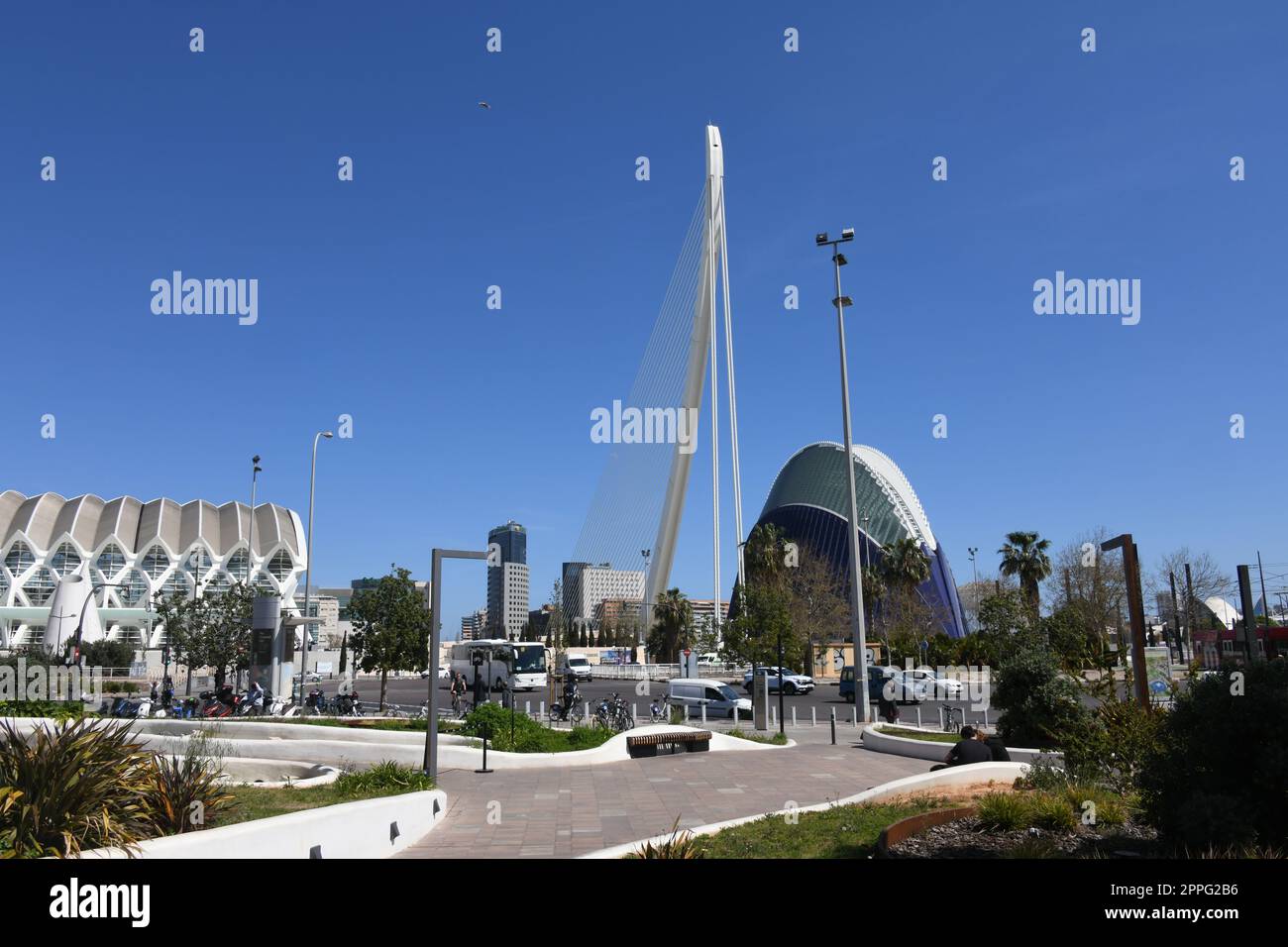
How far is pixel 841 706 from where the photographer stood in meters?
33.4

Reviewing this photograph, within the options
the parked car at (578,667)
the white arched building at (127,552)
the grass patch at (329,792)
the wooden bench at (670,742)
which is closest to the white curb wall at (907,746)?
the wooden bench at (670,742)

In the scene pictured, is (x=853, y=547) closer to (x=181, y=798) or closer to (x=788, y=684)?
(x=788, y=684)

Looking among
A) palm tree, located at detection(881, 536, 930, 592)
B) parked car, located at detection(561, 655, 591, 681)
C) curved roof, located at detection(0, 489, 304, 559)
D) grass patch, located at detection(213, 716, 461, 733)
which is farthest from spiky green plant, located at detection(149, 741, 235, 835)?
curved roof, located at detection(0, 489, 304, 559)

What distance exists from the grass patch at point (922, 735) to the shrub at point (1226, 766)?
39.2 feet

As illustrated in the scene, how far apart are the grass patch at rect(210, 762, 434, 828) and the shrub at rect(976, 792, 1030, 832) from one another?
244 inches

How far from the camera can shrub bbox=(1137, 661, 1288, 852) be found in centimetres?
598

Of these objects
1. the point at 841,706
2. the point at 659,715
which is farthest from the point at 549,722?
the point at 841,706

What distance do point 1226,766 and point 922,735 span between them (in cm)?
1405

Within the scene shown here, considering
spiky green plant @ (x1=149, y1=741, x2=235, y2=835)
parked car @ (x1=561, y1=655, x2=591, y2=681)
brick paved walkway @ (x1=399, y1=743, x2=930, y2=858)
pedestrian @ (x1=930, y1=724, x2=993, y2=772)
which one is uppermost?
spiky green plant @ (x1=149, y1=741, x2=235, y2=835)

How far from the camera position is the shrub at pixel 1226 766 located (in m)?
5.98

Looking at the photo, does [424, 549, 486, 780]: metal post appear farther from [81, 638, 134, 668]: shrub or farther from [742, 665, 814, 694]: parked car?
[81, 638, 134, 668]: shrub

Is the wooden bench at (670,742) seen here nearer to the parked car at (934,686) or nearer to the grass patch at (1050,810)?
the grass patch at (1050,810)

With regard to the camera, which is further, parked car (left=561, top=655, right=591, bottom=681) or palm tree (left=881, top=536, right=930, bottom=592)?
palm tree (left=881, top=536, right=930, bottom=592)
